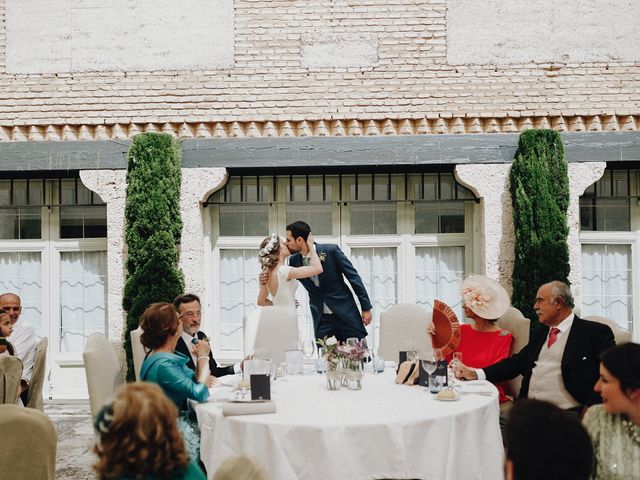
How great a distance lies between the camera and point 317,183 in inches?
327

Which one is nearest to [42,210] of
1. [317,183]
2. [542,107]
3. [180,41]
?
[180,41]

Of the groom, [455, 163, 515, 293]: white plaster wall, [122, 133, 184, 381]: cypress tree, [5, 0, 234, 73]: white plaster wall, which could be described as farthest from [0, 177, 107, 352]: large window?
[455, 163, 515, 293]: white plaster wall

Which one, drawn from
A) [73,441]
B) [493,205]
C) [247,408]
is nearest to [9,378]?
[247,408]

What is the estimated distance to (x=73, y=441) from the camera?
21.2ft

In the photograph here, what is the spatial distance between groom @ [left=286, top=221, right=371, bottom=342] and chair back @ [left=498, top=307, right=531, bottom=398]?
4.32 ft

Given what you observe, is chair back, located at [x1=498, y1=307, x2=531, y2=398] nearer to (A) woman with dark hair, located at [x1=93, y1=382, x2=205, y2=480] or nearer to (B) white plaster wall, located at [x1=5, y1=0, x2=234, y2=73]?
(A) woman with dark hair, located at [x1=93, y1=382, x2=205, y2=480]

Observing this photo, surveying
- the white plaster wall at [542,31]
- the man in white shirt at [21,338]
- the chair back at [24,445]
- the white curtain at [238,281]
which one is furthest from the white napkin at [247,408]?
the white plaster wall at [542,31]

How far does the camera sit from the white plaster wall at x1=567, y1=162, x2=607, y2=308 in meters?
7.69

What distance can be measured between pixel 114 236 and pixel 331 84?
286 centimetres

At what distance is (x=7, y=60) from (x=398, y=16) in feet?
14.2

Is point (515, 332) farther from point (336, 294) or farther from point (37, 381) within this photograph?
point (37, 381)

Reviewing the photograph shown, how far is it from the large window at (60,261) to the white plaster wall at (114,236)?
431mm

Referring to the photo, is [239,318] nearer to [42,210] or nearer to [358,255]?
[358,255]

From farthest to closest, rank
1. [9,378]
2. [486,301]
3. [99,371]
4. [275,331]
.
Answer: [275,331] < [486,301] < [9,378] < [99,371]
